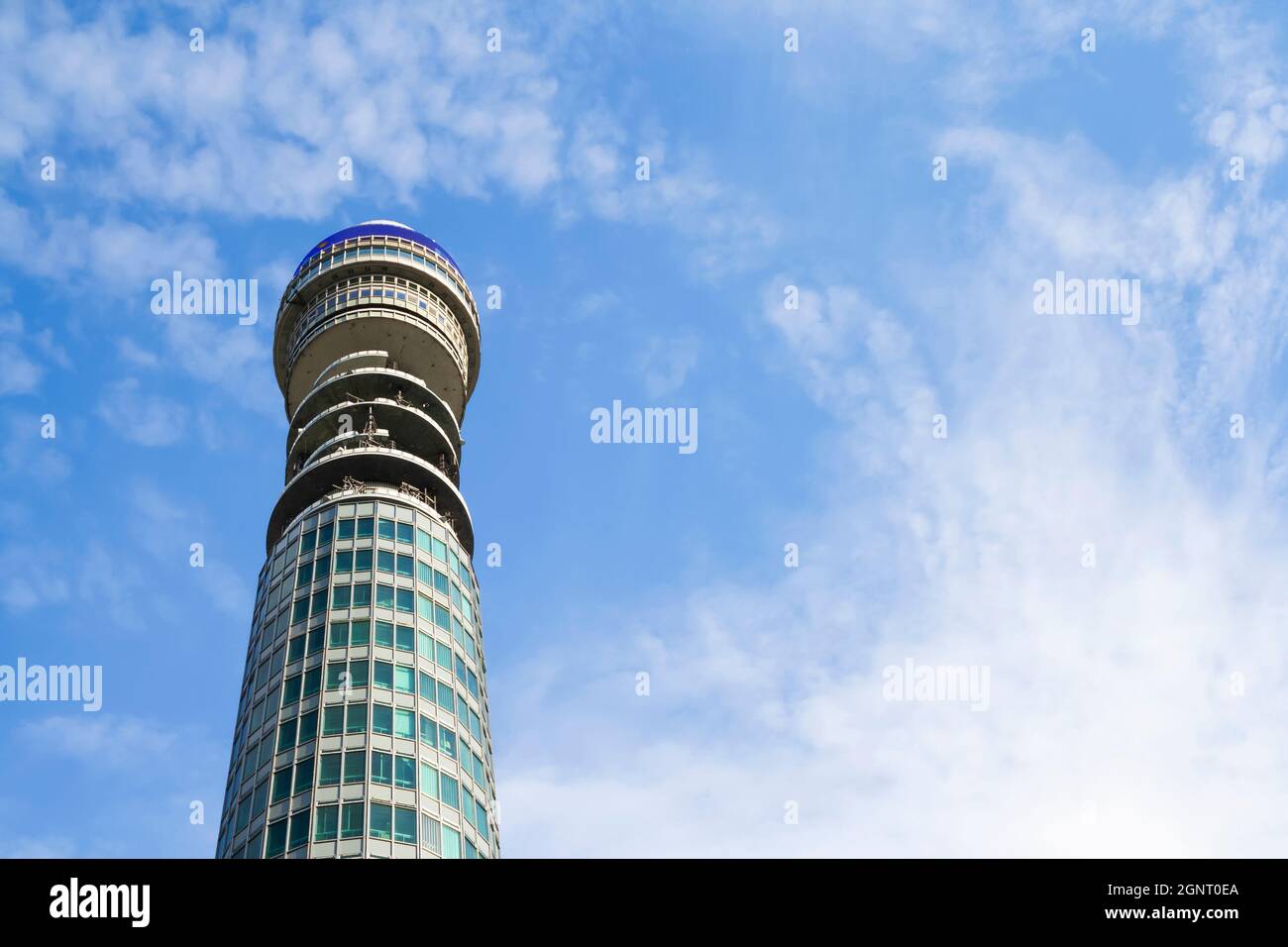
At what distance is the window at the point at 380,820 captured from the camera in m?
64.6

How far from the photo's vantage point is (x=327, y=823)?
65125mm

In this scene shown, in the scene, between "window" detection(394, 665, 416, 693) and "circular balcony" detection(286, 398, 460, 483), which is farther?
"circular balcony" detection(286, 398, 460, 483)

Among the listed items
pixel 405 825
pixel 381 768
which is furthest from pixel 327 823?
pixel 381 768

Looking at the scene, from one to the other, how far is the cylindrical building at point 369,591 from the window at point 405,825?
3.3 inches

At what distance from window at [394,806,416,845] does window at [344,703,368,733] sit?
6.21 meters

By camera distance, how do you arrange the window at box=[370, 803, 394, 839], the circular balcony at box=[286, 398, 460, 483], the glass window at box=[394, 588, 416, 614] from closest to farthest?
the window at box=[370, 803, 394, 839] → the glass window at box=[394, 588, 416, 614] → the circular balcony at box=[286, 398, 460, 483]

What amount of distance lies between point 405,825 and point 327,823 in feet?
12.1

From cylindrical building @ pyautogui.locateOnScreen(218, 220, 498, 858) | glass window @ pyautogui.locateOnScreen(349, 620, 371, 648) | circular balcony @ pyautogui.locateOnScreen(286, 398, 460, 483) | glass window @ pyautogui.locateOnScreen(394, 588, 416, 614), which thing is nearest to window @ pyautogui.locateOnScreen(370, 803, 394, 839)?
cylindrical building @ pyautogui.locateOnScreen(218, 220, 498, 858)

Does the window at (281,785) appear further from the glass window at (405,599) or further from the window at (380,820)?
the glass window at (405,599)

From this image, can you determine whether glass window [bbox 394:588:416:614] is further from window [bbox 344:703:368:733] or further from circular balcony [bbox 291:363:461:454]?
circular balcony [bbox 291:363:461:454]

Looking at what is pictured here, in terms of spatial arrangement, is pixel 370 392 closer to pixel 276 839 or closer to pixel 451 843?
pixel 276 839

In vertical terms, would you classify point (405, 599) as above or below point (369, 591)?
below

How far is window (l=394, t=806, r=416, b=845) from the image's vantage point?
64.9 m
